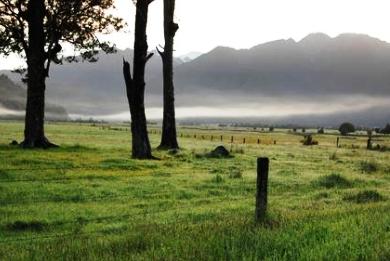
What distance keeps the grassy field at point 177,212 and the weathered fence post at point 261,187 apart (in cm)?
31

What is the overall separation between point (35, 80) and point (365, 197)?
25830 mm

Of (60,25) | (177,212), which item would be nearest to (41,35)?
(60,25)

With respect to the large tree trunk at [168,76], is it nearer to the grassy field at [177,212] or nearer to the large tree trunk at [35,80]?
the large tree trunk at [35,80]

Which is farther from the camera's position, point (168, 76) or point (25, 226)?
point (168, 76)

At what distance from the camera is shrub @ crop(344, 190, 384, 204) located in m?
22.5

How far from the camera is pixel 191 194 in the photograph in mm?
23453

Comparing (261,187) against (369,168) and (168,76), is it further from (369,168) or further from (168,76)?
(168,76)

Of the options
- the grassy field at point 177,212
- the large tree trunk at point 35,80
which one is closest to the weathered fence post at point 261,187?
the grassy field at point 177,212

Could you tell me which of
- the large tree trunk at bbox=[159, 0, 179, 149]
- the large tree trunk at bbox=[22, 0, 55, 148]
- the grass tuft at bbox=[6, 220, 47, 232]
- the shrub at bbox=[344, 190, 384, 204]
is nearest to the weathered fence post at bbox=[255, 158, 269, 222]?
the grass tuft at bbox=[6, 220, 47, 232]

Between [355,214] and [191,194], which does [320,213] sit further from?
[191,194]

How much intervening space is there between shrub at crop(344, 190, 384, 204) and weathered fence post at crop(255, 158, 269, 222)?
27.2ft

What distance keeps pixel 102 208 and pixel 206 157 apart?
21578 mm

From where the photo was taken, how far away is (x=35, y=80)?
136 feet

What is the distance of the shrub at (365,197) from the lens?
73.7 feet
